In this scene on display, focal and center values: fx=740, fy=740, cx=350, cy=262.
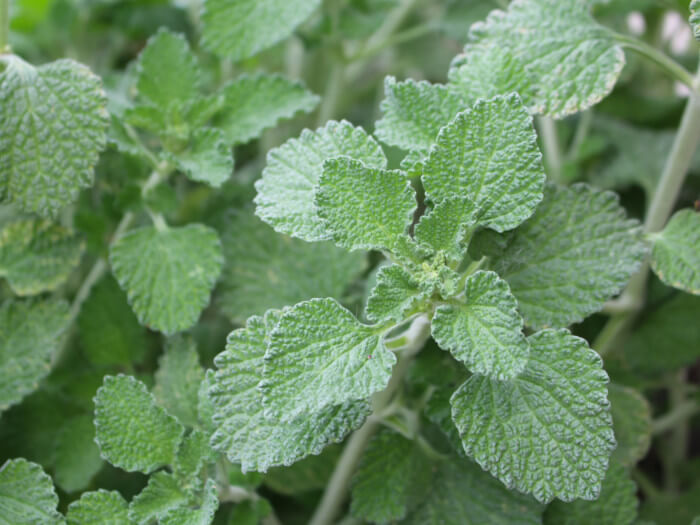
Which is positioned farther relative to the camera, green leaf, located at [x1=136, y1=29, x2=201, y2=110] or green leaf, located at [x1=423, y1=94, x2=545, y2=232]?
green leaf, located at [x1=136, y1=29, x2=201, y2=110]

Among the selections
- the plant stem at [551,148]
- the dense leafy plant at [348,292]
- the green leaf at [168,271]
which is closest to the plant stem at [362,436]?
the dense leafy plant at [348,292]

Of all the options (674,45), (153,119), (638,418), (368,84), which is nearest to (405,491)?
(638,418)

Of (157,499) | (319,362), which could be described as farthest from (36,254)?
(319,362)

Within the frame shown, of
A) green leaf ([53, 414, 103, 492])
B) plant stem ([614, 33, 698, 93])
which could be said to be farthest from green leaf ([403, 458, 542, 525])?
→ plant stem ([614, 33, 698, 93])

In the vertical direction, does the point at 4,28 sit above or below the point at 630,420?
above

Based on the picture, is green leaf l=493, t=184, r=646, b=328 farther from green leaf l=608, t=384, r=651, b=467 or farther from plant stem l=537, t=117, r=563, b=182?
plant stem l=537, t=117, r=563, b=182

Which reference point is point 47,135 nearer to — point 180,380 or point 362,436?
point 180,380
